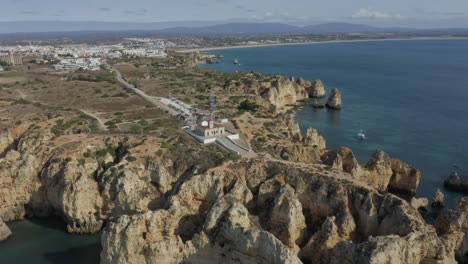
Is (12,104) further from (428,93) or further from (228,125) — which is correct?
(428,93)

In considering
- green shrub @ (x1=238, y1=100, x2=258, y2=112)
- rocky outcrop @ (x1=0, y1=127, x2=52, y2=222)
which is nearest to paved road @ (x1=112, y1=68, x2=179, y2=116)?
green shrub @ (x1=238, y1=100, x2=258, y2=112)

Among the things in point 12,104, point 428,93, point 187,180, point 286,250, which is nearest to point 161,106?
point 12,104

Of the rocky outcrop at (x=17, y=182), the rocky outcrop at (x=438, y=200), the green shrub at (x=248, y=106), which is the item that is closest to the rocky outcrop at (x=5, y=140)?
the rocky outcrop at (x=17, y=182)

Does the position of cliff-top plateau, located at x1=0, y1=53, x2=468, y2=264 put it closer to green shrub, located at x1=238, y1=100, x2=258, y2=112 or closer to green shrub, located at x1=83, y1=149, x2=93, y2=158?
green shrub, located at x1=83, y1=149, x2=93, y2=158

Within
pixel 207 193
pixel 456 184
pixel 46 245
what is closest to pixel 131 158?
pixel 207 193

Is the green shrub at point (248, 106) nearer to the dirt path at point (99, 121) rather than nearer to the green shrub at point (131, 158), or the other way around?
the dirt path at point (99, 121)
